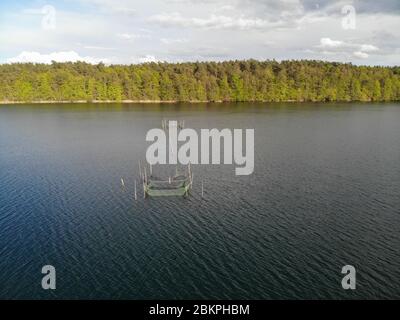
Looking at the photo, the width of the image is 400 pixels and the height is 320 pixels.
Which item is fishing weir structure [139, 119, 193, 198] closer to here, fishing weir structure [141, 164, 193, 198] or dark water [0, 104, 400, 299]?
fishing weir structure [141, 164, 193, 198]

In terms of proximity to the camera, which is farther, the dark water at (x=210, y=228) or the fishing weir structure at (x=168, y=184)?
the fishing weir structure at (x=168, y=184)

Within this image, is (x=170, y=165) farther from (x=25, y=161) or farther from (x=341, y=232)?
(x=341, y=232)

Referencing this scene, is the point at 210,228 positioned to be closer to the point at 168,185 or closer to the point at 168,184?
the point at 168,185

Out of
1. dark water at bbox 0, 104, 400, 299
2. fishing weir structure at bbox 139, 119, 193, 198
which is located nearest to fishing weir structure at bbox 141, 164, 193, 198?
fishing weir structure at bbox 139, 119, 193, 198

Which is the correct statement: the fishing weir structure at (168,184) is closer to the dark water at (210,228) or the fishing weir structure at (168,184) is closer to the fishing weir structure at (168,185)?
the fishing weir structure at (168,185)

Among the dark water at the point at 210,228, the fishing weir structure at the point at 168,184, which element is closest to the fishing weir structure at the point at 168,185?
the fishing weir structure at the point at 168,184

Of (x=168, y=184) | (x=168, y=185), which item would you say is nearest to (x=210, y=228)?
(x=168, y=185)

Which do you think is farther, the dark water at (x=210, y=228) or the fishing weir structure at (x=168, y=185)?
the fishing weir structure at (x=168, y=185)
